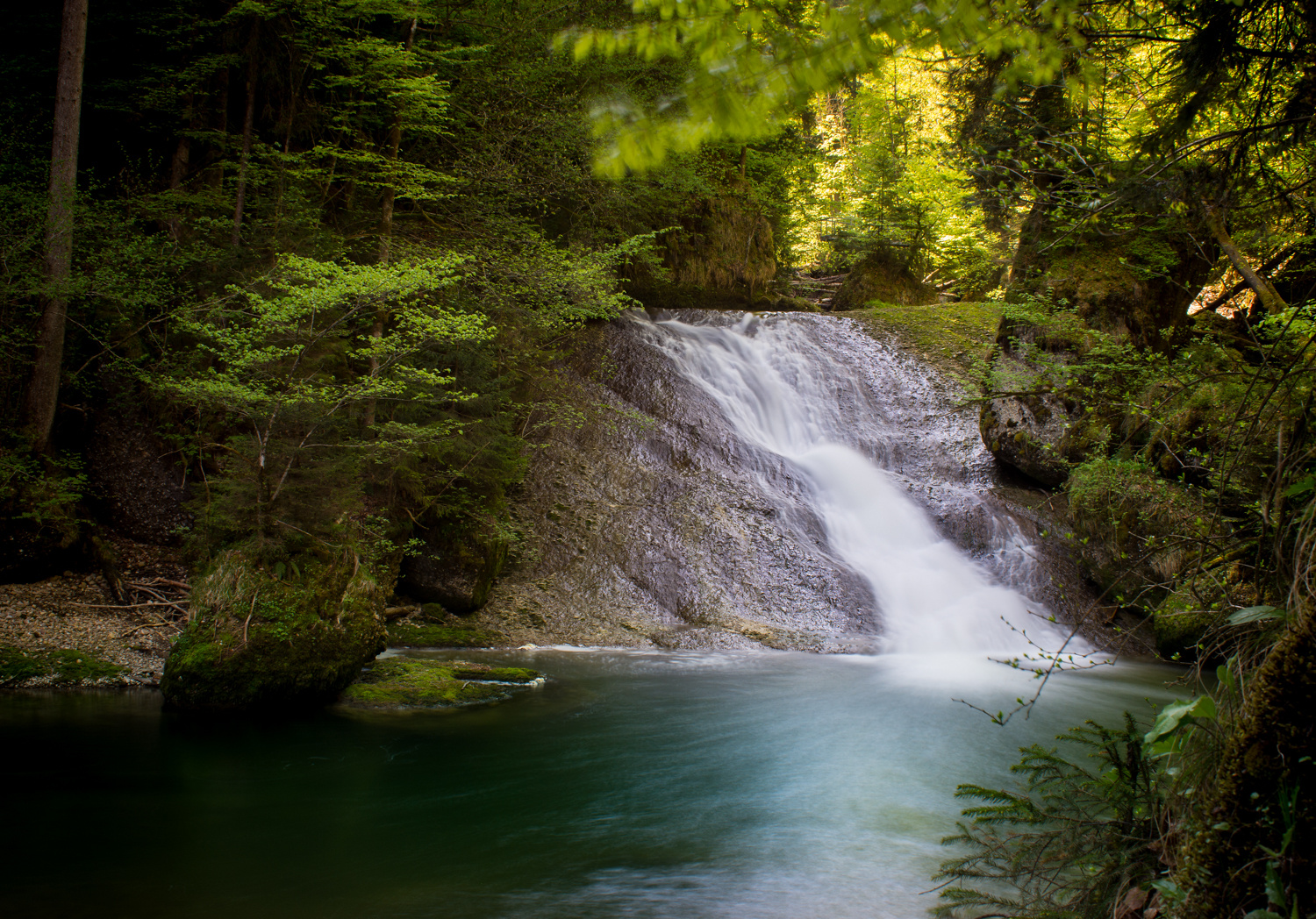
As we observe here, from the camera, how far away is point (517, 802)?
20.0 ft

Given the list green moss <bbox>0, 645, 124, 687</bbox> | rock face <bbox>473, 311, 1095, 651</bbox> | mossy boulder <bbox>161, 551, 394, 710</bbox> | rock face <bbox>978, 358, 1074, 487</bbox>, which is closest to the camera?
mossy boulder <bbox>161, 551, 394, 710</bbox>

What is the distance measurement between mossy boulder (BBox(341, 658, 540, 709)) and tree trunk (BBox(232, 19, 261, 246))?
22.6 ft

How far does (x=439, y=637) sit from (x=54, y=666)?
462cm

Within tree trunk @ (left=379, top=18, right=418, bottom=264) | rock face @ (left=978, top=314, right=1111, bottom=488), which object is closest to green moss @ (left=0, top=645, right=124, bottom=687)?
tree trunk @ (left=379, top=18, right=418, bottom=264)

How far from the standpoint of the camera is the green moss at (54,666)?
8.09 m

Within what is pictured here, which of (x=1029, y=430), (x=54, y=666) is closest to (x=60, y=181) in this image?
(x=54, y=666)

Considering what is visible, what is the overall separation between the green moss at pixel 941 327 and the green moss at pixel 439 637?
1239cm

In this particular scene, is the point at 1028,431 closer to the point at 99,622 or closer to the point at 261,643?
the point at 261,643

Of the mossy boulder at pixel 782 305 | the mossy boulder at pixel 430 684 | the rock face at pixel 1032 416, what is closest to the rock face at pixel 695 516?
the rock face at pixel 1032 416

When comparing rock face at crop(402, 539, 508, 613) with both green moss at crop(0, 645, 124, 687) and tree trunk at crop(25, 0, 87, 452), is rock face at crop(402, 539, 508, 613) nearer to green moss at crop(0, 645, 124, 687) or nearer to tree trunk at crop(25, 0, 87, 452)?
green moss at crop(0, 645, 124, 687)

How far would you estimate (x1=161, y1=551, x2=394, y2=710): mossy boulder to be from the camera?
7641mm

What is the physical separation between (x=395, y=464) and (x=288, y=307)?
11.5 ft

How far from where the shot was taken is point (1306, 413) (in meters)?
2.61

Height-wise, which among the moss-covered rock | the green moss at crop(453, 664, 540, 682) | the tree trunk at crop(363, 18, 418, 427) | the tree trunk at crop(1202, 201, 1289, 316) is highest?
the moss-covered rock
